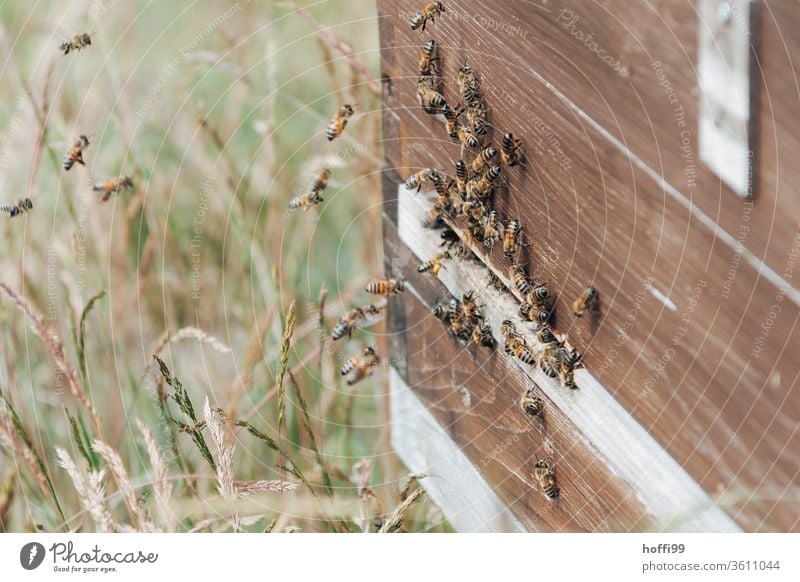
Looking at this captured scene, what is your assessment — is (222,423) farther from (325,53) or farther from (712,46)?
(712,46)

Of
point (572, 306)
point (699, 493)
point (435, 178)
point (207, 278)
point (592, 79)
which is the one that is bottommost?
point (699, 493)

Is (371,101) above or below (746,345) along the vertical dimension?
above
